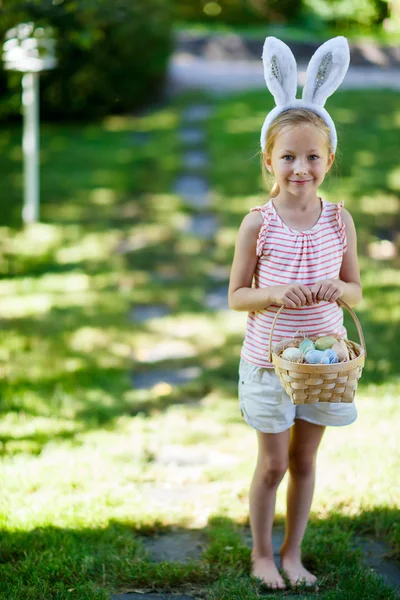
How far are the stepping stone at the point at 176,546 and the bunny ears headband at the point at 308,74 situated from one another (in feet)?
4.84

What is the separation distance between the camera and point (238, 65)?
1619 cm

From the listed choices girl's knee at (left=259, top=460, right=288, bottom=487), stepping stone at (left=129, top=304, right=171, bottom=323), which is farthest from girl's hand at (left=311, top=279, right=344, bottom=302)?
stepping stone at (left=129, top=304, right=171, bottom=323)

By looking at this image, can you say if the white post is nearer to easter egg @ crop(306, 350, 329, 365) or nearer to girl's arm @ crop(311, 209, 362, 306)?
girl's arm @ crop(311, 209, 362, 306)

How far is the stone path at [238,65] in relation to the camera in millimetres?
13898

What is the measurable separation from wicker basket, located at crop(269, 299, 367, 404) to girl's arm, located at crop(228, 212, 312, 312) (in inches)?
7.6

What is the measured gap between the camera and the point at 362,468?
11.2ft

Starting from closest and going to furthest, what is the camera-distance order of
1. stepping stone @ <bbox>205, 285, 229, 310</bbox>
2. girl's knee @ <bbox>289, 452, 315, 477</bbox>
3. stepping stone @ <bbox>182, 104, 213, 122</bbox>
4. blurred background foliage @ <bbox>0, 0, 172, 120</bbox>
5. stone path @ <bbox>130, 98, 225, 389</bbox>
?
girl's knee @ <bbox>289, 452, 315, 477</bbox>
stone path @ <bbox>130, 98, 225, 389</bbox>
stepping stone @ <bbox>205, 285, 229, 310</bbox>
blurred background foliage @ <bbox>0, 0, 172, 120</bbox>
stepping stone @ <bbox>182, 104, 213, 122</bbox>

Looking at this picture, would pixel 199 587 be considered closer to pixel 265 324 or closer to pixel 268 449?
pixel 268 449

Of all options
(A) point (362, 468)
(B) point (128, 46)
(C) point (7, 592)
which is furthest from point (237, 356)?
(B) point (128, 46)

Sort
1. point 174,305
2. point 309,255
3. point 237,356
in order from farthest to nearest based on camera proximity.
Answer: point 174,305, point 237,356, point 309,255

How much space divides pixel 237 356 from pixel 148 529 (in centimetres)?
191

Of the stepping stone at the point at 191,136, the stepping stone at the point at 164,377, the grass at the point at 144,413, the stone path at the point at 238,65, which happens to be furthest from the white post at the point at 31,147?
the stone path at the point at 238,65

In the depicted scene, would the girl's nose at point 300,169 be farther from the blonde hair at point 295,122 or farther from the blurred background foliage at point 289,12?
the blurred background foliage at point 289,12

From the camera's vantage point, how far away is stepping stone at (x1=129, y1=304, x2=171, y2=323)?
5477 mm
